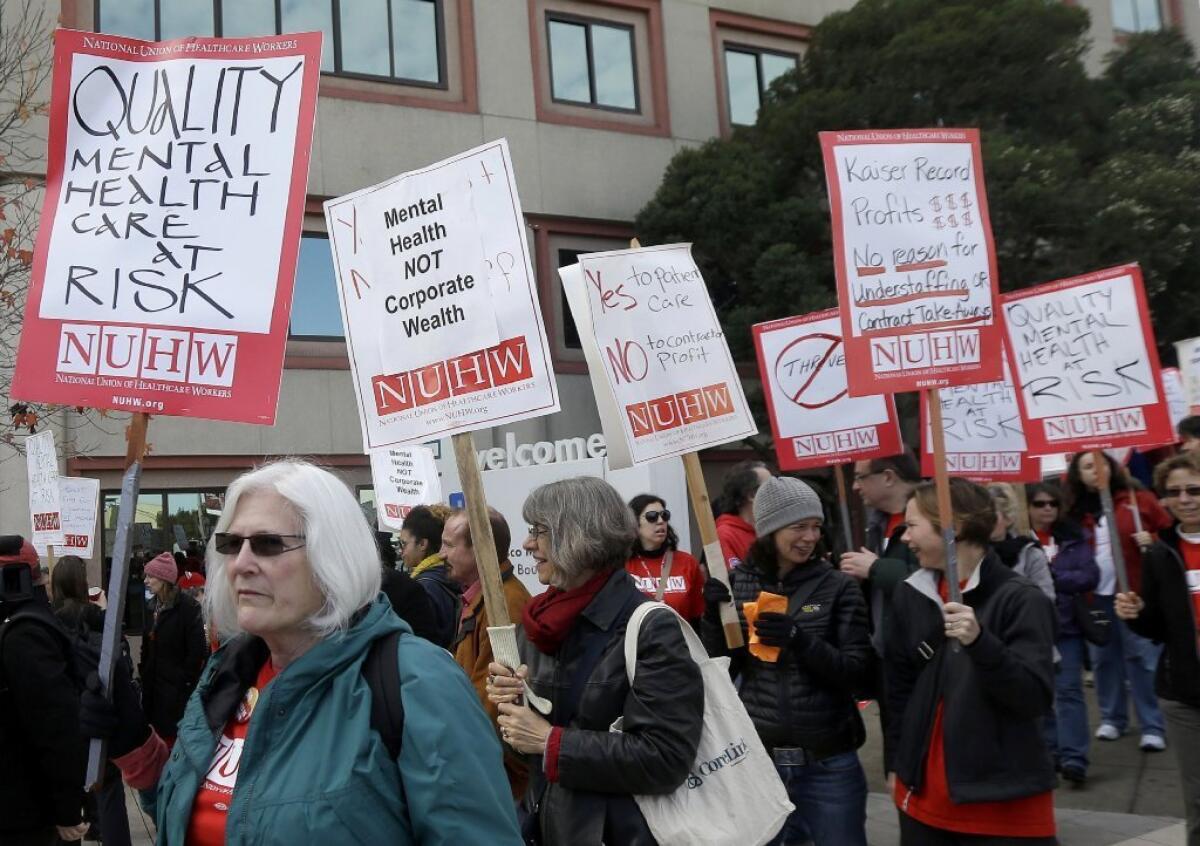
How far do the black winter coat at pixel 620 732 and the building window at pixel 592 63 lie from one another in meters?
18.3

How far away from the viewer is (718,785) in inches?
130

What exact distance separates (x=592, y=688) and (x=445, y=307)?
149 centimetres

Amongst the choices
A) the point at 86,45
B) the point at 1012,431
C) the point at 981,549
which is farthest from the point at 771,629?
the point at 1012,431

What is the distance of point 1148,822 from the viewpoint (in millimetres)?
6746

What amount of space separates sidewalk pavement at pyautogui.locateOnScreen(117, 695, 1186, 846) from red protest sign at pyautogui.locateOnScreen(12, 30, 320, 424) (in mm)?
4881

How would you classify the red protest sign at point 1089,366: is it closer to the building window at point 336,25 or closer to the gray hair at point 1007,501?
the gray hair at point 1007,501

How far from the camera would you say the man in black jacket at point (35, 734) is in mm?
4527

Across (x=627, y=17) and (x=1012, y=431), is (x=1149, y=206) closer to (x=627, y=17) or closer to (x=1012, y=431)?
(x=627, y=17)

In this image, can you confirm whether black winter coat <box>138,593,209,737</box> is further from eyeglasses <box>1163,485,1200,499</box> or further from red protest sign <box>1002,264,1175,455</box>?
eyeglasses <box>1163,485,1200,499</box>

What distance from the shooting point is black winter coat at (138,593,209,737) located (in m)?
7.84

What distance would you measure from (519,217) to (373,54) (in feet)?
53.0

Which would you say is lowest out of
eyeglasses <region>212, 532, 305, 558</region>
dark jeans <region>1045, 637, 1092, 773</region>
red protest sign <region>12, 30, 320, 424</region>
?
dark jeans <region>1045, 637, 1092, 773</region>

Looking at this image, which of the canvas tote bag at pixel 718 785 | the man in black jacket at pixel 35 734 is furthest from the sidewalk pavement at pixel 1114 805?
the man in black jacket at pixel 35 734

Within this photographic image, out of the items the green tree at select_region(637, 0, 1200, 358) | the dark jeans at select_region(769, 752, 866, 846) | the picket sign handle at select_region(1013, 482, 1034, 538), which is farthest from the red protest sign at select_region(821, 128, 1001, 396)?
the green tree at select_region(637, 0, 1200, 358)
